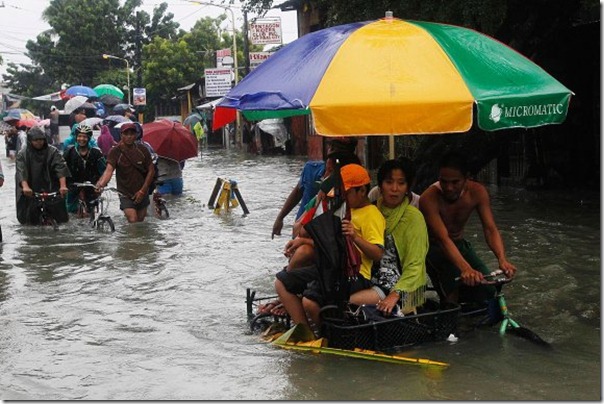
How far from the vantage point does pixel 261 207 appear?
1769 cm

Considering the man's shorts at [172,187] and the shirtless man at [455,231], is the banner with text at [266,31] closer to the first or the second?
the man's shorts at [172,187]

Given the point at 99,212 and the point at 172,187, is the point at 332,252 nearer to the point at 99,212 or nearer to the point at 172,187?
the point at 99,212

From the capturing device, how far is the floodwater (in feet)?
20.2

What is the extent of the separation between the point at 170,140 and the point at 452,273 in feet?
34.3

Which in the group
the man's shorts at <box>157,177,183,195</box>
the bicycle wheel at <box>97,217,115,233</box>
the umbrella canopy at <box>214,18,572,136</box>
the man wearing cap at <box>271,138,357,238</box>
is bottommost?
the man's shorts at <box>157,177,183,195</box>

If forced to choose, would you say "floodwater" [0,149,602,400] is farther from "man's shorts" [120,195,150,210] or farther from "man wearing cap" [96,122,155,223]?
"man wearing cap" [96,122,155,223]

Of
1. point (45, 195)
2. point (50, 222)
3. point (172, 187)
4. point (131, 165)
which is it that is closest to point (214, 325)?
point (131, 165)

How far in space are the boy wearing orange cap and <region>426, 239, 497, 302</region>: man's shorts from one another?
33.8 inches

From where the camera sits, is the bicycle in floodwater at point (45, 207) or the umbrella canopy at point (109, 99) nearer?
the bicycle in floodwater at point (45, 207)

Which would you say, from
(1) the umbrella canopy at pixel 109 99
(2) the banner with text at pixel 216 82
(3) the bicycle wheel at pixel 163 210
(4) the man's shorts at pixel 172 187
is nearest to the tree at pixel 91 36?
(1) the umbrella canopy at pixel 109 99

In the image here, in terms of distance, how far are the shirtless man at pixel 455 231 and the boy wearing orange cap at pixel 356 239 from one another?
66 centimetres

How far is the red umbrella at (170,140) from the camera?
55.8ft

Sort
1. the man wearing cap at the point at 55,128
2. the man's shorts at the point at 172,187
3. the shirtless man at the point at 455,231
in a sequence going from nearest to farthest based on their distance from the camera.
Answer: the shirtless man at the point at 455,231
the man's shorts at the point at 172,187
the man wearing cap at the point at 55,128

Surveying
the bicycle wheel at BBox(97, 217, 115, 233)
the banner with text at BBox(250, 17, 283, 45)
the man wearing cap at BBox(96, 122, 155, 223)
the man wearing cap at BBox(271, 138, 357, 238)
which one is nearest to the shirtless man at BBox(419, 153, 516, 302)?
the man wearing cap at BBox(271, 138, 357, 238)
